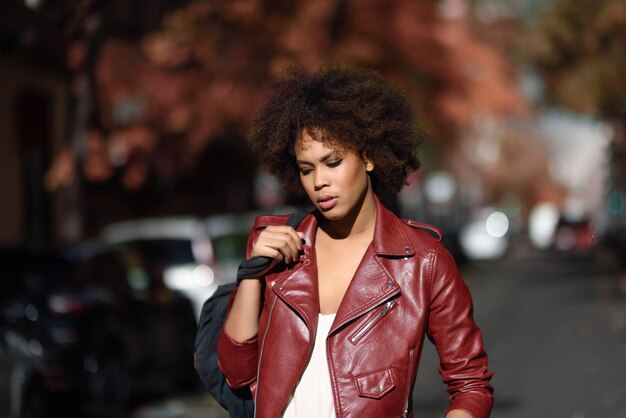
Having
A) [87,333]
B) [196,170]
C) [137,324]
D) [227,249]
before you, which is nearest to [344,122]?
[87,333]

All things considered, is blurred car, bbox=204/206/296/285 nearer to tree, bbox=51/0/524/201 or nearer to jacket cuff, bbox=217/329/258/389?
tree, bbox=51/0/524/201

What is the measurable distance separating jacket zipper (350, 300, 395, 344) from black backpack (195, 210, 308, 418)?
424 millimetres

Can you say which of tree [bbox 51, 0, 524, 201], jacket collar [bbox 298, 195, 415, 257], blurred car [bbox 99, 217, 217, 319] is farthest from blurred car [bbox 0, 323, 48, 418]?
tree [bbox 51, 0, 524, 201]

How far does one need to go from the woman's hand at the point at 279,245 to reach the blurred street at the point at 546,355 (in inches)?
297

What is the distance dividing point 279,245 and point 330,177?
228 mm

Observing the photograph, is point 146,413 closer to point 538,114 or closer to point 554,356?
point 554,356

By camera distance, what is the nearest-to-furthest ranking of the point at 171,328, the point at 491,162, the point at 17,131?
the point at 171,328
the point at 17,131
the point at 491,162

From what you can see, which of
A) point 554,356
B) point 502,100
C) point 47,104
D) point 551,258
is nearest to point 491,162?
point 551,258

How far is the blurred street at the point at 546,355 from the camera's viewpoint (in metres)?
11.6

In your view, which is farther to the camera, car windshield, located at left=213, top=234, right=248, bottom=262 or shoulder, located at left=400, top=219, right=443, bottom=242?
car windshield, located at left=213, top=234, right=248, bottom=262

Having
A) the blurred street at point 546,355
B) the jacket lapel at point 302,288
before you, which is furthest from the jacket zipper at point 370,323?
the blurred street at point 546,355

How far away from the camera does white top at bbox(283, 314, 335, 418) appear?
347cm

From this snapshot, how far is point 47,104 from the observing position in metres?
24.7

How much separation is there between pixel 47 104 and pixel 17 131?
9.39 feet
